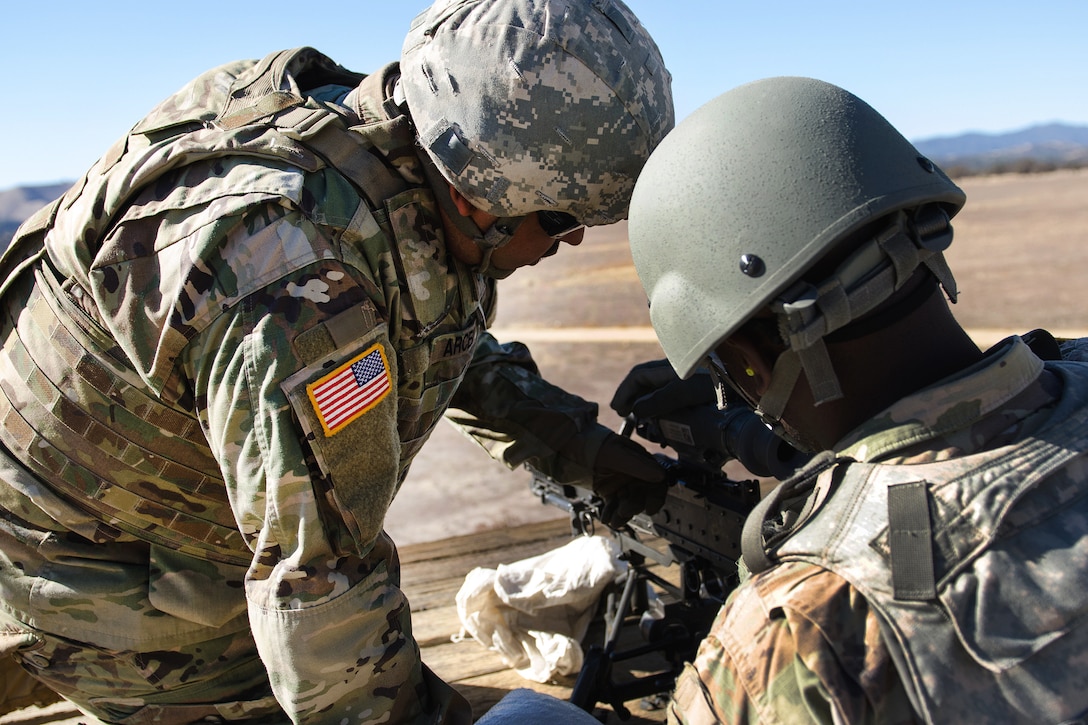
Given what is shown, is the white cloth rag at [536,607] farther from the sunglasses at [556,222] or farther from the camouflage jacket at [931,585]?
the camouflage jacket at [931,585]

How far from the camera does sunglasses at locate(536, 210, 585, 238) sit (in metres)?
2.45

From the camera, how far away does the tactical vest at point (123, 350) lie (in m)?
2.12

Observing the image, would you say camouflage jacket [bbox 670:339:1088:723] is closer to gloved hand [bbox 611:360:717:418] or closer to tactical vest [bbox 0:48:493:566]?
tactical vest [bbox 0:48:493:566]

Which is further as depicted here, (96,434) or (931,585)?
(96,434)

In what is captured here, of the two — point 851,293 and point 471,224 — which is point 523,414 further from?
point 851,293

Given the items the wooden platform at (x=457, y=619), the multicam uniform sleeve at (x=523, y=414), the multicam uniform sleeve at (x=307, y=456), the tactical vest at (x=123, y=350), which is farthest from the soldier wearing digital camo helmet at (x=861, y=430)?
the wooden platform at (x=457, y=619)

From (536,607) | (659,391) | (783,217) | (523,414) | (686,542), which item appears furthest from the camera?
(536,607)

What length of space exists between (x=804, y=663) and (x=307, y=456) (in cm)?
106

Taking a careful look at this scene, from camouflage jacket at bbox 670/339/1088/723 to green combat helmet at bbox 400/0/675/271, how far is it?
1.09m

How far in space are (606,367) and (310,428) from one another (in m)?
8.99

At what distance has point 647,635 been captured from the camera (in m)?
3.11

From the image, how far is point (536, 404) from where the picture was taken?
3.21 meters

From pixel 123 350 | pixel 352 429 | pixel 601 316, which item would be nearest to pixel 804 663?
pixel 352 429

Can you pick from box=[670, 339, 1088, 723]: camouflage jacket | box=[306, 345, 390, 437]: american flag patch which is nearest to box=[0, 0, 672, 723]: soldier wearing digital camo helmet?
box=[306, 345, 390, 437]: american flag patch
